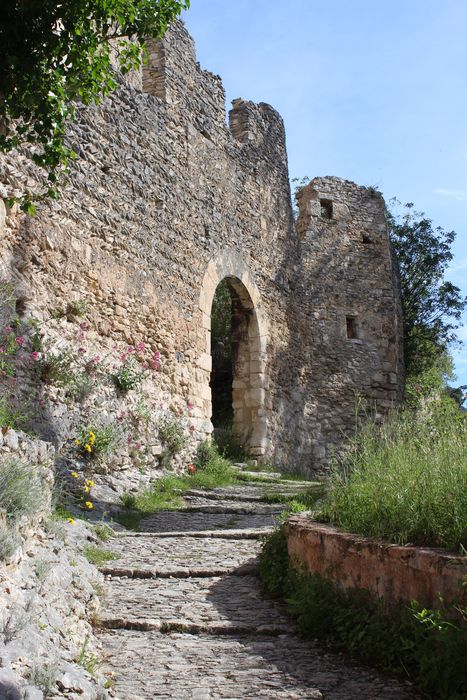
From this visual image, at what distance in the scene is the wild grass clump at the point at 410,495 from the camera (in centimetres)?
342

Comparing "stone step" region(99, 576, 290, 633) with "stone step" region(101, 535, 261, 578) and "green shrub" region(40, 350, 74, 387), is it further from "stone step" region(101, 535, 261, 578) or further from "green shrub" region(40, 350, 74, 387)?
"green shrub" region(40, 350, 74, 387)

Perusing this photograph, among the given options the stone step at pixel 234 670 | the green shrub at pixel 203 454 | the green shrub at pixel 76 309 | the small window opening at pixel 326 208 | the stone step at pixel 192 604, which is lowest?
the stone step at pixel 234 670

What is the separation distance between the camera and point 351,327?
49.3 ft

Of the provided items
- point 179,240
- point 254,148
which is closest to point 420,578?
point 179,240

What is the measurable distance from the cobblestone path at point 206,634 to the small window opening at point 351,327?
9.64m

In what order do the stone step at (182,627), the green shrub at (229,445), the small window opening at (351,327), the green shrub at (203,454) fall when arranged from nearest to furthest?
the stone step at (182,627)
the green shrub at (203,454)
the green shrub at (229,445)
the small window opening at (351,327)

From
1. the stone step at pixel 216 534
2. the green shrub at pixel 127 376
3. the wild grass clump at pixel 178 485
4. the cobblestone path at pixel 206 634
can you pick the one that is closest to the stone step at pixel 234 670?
the cobblestone path at pixel 206 634

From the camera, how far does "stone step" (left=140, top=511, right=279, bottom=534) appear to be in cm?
630

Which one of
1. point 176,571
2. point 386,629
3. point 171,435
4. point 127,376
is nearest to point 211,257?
point 171,435

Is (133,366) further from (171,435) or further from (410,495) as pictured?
(410,495)

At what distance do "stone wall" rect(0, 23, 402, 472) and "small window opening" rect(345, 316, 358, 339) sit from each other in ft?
0.21

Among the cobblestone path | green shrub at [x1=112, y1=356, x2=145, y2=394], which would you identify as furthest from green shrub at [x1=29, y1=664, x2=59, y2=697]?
green shrub at [x1=112, y1=356, x2=145, y2=394]

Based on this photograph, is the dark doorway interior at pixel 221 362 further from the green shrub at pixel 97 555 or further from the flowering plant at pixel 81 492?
the green shrub at pixel 97 555

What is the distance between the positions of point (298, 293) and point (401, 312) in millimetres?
3427
